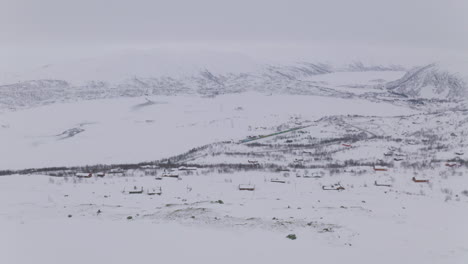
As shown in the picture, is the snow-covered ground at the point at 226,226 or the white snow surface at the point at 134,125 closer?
the snow-covered ground at the point at 226,226

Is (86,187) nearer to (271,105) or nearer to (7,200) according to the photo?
(7,200)

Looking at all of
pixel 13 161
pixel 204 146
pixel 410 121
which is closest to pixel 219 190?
pixel 204 146

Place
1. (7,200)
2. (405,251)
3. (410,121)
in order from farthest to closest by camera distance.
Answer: (410,121) → (7,200) → (405,251)

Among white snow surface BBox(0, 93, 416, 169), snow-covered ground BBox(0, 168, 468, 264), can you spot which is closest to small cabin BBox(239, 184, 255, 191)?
snow-covered ground BBox(0, 168, 468, 264)

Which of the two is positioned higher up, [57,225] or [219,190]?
[57,225]

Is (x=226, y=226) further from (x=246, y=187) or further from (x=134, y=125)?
(x=134, y=125)

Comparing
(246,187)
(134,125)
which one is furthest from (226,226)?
(134,125)

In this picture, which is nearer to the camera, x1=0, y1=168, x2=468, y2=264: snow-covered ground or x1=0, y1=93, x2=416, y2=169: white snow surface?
x1=0, y1=168, x2=468, y2=264: snow-covered ground

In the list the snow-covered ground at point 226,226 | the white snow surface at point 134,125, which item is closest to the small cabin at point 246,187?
the snow-covered ground at point 226,226

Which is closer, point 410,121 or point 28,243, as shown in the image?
point 28,243

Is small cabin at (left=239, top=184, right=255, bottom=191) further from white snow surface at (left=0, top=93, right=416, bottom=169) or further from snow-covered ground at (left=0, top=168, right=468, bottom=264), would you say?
white snow surface at (left=0, top=93, right=416, bottom=169)

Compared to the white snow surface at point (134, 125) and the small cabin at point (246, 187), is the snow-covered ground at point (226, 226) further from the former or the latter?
the white snow surface at point (134, 125)
